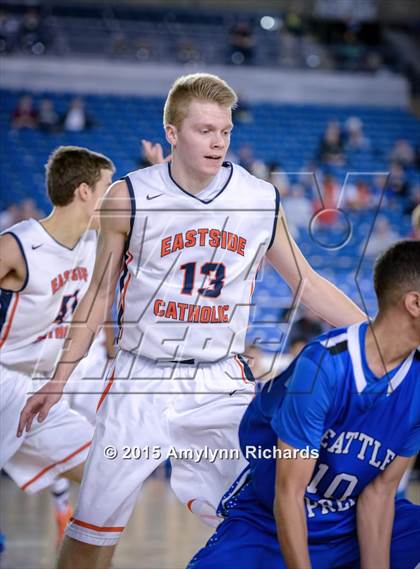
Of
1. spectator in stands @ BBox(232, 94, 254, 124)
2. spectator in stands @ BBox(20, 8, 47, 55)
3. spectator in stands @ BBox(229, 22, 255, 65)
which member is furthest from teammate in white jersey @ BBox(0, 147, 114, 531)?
spectator in stands @ BBox(229, 22, 255, 65)

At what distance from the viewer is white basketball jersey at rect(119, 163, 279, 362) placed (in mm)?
3699

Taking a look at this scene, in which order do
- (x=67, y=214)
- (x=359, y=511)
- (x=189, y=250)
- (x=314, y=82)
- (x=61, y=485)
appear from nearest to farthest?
(x=359, y=511), (x=189, y=250), (x=67, y=214), (x=61, y=485), (x=314, y=82)

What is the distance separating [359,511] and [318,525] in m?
0.14

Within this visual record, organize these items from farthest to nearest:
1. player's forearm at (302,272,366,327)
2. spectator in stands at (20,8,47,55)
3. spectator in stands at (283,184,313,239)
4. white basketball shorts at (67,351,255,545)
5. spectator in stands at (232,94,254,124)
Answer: spectator in stands at (20,8,47,55) → spectator in stands at (232,94,254,124) → spectator in stands at (283,184,313,239) → player's forearm at (302,272,366,327) → white basketball shorts at (67,351,255,545)

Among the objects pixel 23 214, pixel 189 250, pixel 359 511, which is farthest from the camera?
pixel 23 214

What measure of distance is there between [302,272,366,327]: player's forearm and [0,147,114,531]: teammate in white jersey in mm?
1324

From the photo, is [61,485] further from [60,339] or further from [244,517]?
[244,517]

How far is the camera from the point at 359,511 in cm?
313

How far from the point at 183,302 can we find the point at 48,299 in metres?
1.30

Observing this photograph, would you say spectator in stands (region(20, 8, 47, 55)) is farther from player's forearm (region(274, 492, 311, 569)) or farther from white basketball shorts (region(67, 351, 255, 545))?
player's forearm (region(274, 492, 311, 569))

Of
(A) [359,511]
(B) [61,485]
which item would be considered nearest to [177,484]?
(A) [359,511]

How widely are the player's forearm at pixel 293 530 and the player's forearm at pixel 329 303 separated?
43.2 inches

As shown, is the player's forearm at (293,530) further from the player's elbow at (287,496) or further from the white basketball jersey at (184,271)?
the white basketball jersey at (184,271)

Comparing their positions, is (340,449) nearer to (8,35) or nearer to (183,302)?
(183,302)
